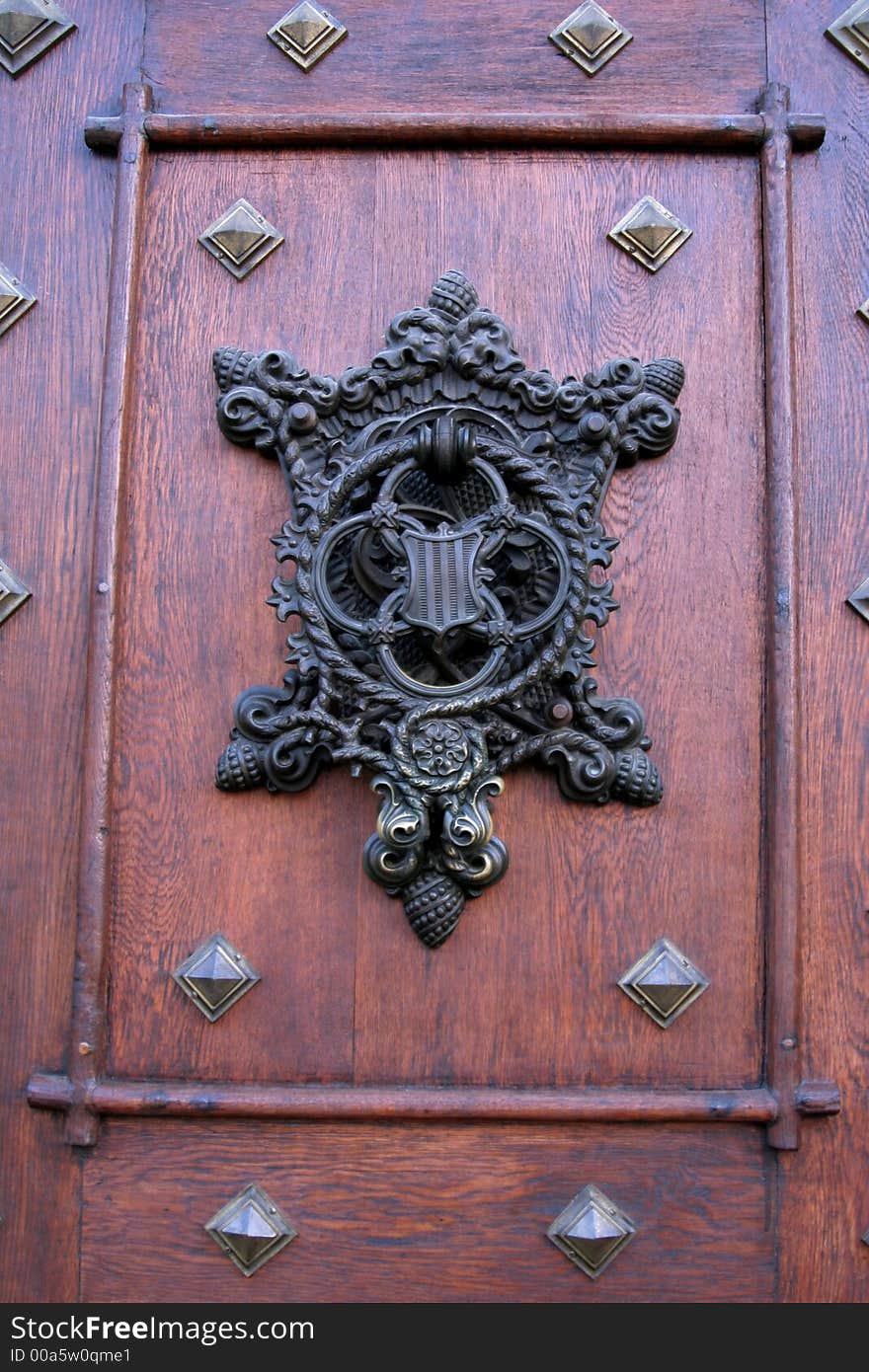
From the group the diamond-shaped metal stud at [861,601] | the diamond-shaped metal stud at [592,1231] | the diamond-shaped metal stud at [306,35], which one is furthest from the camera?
the diamond-shaped metal stud at [306,35]

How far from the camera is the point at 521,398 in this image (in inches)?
53.7

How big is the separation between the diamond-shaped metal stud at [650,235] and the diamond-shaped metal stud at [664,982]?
75 centimetres

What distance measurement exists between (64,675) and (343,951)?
0.42 m

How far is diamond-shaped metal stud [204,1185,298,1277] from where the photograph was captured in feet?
4.18

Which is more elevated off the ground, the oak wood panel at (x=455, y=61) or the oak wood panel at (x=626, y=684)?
the oak wood panel at (x=455, y=61)

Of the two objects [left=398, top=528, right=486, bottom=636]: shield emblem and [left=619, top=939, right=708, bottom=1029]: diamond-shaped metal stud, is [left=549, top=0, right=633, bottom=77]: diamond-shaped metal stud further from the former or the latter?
[left=619, top=939, right=708, bottom=1029]: diamond-shaped metal stud

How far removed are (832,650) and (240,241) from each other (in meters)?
0.80

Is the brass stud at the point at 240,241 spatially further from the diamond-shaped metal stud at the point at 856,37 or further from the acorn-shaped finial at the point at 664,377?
the diamond-shaped metal stud at the point at 856,37

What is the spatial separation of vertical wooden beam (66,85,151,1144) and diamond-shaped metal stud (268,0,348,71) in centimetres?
17

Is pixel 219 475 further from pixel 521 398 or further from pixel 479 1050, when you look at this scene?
pixel 479 1050

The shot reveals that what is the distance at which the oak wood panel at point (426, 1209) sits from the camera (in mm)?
1277

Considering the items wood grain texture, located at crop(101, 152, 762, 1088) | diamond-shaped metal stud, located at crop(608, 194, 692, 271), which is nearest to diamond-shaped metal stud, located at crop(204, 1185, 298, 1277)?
wood grain texture, located at crop(101, 152, 762, 1088)

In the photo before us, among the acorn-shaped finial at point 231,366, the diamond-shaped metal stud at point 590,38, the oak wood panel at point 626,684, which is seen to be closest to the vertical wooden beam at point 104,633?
the acorn-shaped finial at point 231,366

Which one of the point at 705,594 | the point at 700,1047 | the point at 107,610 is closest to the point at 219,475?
the point at 107,610
